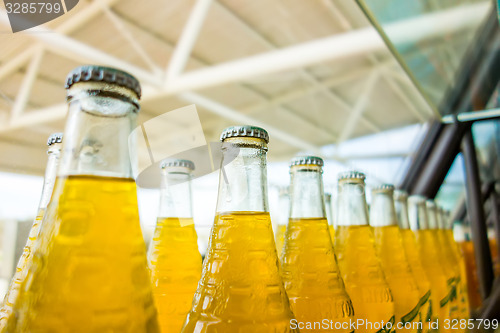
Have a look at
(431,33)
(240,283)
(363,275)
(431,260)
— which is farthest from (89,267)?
(431,33)

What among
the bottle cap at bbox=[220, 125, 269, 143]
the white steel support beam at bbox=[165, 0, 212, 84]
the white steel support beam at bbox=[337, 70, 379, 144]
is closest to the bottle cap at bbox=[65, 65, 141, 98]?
the bottle cap at bbox=[220, 125, 269, 143]

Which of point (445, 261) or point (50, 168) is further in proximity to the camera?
point (445, 261)

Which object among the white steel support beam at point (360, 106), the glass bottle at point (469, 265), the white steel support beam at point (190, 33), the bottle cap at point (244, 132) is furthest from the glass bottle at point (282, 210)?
the white steel support beam at point (360, 106)

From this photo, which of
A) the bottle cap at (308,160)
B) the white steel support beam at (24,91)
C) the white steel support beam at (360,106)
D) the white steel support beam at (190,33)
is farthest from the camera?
the white steel support beam at (360,106)

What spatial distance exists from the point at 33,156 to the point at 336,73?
465 cm

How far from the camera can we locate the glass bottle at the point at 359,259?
1.46 feet

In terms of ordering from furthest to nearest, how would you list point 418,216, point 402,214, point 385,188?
point 418,216, point 402,214, point 385,188

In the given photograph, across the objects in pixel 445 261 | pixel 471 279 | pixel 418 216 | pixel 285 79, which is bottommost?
pixel 471 279

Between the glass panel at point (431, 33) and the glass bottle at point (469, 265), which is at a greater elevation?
the glass panel at point (431, 33)

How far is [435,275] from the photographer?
0.71m

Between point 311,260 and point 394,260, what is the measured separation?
248 millimetres

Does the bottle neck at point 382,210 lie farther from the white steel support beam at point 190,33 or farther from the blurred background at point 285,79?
the white steel support beam at point 190,33

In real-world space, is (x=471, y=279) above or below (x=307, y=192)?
below

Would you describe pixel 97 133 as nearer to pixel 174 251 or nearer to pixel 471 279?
pixel 174 251
